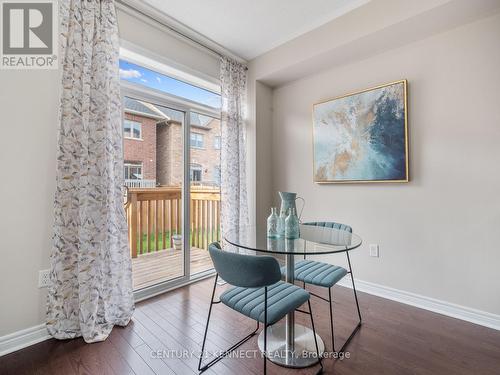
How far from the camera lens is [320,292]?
2.69 m

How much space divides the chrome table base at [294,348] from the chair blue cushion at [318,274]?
42 centimetres

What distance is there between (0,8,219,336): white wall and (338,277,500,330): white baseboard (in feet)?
9.66

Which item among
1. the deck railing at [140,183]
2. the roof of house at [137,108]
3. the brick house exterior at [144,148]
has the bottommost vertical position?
the deck railing at [140,183]

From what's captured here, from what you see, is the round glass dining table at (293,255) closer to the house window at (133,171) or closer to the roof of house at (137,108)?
the house window at (133,171)

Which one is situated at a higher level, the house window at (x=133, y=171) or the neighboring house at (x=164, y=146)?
the neighboring house at (x=164, y=146)

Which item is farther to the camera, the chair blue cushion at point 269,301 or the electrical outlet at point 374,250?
the electrical outlet at point 374,250

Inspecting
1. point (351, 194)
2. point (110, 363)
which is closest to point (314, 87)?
point (351, 194)

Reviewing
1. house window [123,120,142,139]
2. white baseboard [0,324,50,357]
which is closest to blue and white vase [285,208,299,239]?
house window [123,120,142,139]

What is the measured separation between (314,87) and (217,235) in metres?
2.35

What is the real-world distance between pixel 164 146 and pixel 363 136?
2.18 meters

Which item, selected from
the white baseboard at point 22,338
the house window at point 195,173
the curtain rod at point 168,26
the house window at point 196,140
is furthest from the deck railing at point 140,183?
the curtain rod at point 168,26

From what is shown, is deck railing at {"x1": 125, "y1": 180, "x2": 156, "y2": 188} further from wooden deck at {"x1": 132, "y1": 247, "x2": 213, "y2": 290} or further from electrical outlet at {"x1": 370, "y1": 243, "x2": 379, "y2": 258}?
electrical outlet at {"x1": 370, "y1": 243, "x2": 379, "y2": 258}

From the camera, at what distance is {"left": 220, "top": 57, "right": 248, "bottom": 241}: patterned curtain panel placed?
3.11m

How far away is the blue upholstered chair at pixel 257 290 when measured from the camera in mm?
1286
